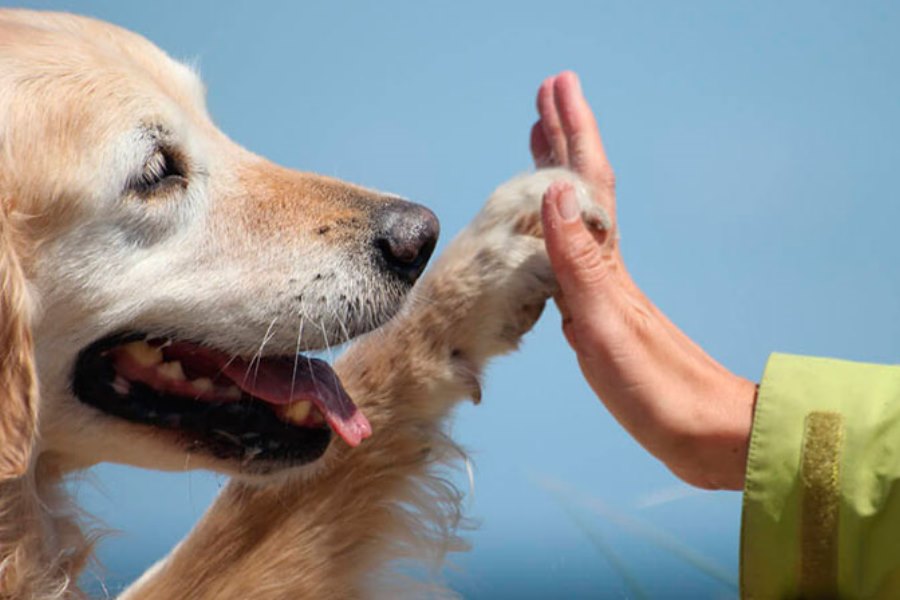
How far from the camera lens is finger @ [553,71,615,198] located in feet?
6.29

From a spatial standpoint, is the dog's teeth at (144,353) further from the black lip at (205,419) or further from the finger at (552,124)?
the finger at (552,124)

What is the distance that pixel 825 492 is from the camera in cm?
130

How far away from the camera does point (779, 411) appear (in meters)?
1.36

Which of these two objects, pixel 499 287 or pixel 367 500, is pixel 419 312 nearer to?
pixel 499 287

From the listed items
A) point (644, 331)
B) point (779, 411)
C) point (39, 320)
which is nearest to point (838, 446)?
point (779, 411)

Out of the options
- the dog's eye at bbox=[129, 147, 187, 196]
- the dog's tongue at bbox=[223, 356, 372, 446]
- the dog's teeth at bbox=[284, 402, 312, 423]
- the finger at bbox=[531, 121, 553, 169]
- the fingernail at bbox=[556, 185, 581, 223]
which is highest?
the finger at bbox=[531, 121, 553, 169]

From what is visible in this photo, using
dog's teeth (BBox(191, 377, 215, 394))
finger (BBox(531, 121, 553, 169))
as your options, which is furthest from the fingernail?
dog's teeth (BBox(191, 377, 215, 394))

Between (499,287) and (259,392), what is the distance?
45 cm

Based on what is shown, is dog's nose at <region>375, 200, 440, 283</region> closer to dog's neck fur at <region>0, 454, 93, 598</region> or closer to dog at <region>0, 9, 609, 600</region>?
dog at <region>0, 9, 609, 600</region>

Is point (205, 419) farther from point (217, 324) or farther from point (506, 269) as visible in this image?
point (506, 269)

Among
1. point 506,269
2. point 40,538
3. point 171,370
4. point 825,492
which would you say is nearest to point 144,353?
point 171,370

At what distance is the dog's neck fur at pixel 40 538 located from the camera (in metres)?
1.63

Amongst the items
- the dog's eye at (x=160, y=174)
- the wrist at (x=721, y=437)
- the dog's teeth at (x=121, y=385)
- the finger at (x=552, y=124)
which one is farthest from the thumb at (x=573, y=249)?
the dog's teeth at (x=121, y=385)

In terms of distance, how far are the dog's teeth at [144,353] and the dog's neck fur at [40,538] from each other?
0.24m
